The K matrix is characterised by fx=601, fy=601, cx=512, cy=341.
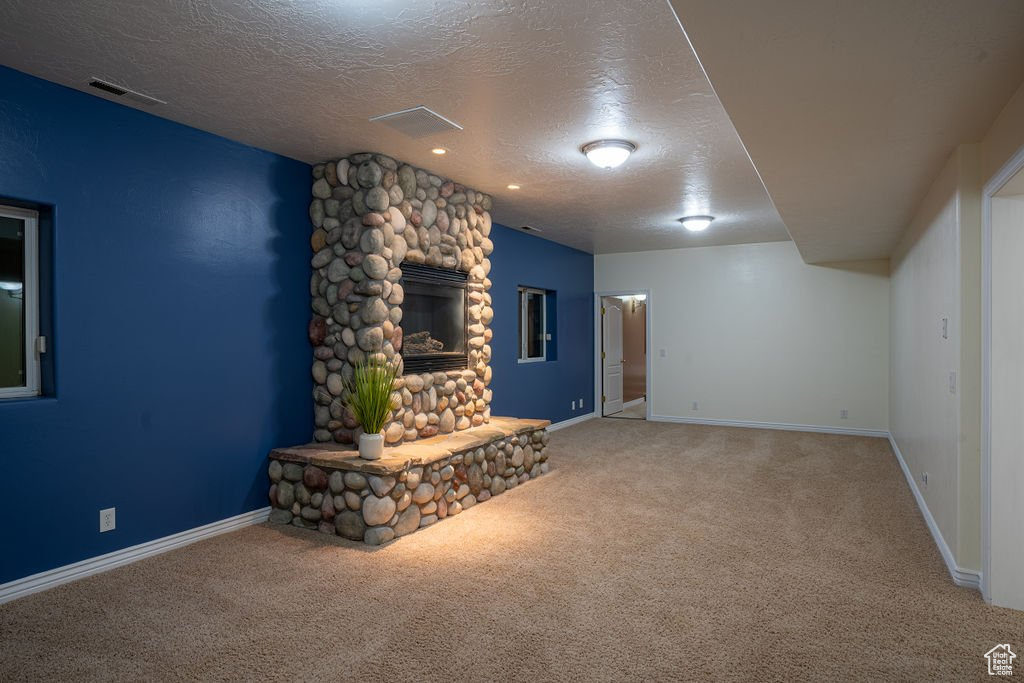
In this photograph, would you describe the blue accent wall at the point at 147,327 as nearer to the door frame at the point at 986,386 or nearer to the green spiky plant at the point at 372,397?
the green spiky plant at the point at 372,397

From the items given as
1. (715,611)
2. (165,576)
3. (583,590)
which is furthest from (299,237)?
(715,611)

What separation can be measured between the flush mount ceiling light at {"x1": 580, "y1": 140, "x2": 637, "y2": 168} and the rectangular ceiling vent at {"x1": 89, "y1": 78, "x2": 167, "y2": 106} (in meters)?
2.44

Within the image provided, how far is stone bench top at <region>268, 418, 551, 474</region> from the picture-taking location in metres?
3.61

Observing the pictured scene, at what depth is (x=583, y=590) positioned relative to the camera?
2891 millimetres

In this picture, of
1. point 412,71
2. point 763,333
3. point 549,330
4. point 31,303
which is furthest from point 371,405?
point 763,333

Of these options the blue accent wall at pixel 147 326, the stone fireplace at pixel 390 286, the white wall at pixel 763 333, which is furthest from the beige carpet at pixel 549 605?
the white wall at pixel 763 333

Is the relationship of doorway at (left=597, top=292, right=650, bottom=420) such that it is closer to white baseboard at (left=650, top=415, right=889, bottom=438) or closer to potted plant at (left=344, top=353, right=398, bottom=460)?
white baseboard at (left=650, top=415, right=889, bottom=438)

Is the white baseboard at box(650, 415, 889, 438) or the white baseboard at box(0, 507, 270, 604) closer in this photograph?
the white baseboard at box(0, 507, 270, 604)

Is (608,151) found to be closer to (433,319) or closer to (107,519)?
(433,319)

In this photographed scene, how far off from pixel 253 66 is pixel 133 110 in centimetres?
104

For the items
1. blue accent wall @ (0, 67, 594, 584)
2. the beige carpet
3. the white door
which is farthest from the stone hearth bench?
the white door

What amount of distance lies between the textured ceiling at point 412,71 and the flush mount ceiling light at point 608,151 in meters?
0.09

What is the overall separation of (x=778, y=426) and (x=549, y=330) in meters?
3.15

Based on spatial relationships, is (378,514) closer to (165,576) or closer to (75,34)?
(165,576)
